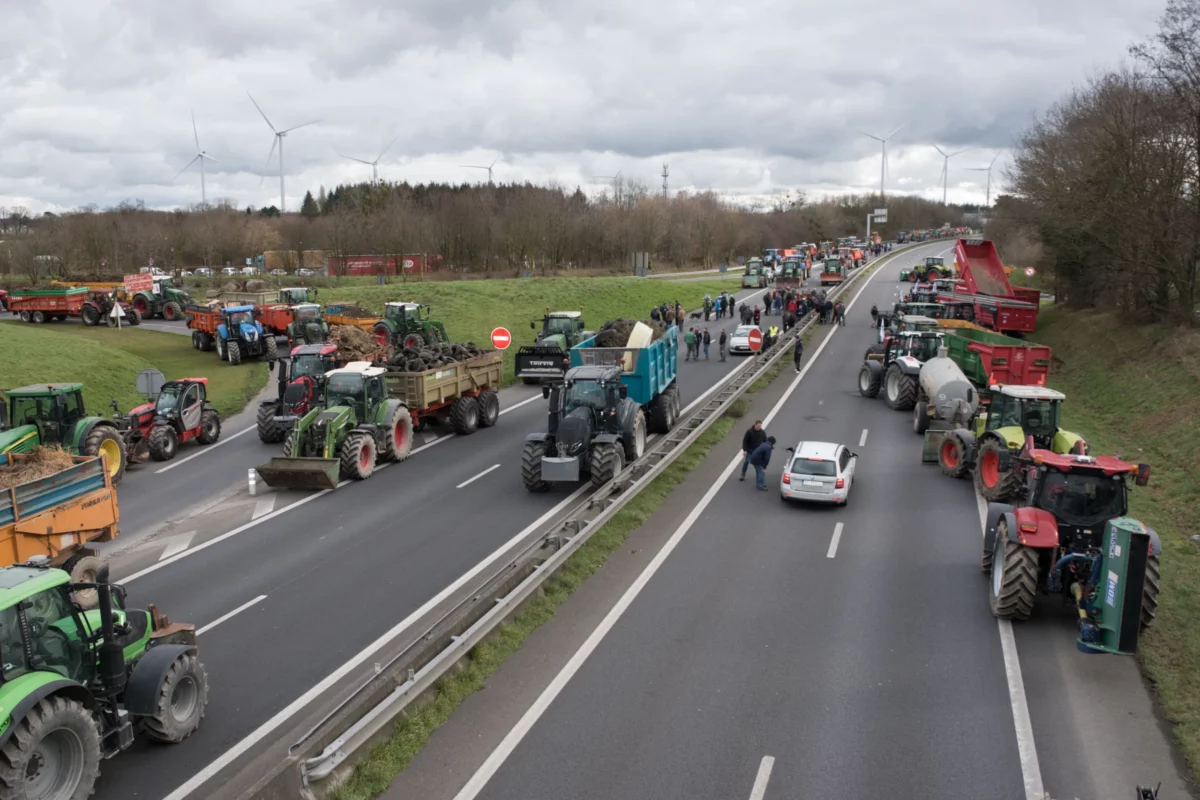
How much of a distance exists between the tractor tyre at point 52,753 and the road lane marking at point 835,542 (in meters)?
11.2

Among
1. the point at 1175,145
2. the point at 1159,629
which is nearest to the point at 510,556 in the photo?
the point at 1159,629

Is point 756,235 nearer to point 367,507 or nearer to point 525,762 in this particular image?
point 367,507

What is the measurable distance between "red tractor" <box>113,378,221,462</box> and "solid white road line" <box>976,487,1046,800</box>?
20.5 meters

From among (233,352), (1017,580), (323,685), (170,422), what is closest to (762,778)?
(1017,580)

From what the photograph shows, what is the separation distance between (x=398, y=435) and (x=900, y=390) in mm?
15975

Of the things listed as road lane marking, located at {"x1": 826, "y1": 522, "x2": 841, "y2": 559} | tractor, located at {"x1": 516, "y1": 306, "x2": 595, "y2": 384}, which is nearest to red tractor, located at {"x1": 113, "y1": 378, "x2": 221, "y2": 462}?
tractor, located at {"x1": 516, "y1": 306, "x2": 595, "y2": 384}

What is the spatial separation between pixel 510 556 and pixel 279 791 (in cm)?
771

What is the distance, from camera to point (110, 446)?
20.1 meters

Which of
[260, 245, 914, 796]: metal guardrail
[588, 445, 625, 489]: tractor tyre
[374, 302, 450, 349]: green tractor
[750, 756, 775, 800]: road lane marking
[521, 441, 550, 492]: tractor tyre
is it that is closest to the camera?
[260, 245, 914, 796]: metal guardrail

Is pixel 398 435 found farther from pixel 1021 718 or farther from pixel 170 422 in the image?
pixel 1021 718

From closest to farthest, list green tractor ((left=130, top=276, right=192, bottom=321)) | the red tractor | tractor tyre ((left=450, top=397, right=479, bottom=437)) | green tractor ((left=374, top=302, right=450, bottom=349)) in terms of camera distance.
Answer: the red tractor
tractor tyre ((left=450, top=397, right=479, bottom=437))
green tractor ((left=374, top=302, right=450, bottom=349))
green tractor ((left=130, top=276, right=192, bottom=321))

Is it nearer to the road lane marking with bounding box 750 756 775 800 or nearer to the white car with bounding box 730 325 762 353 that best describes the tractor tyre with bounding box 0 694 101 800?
the road lane marking with bounding box 750 756 775 800

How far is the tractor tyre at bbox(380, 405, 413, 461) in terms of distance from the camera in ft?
68.7

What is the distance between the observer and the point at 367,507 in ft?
58.8
